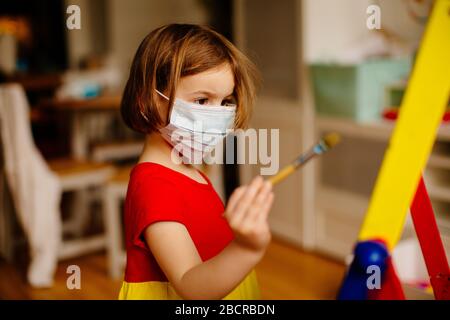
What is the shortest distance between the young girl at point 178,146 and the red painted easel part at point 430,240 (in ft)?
0.91

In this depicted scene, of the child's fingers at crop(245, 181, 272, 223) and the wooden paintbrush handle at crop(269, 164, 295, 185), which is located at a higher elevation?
the wooden paintbrush handle at crop(269, 164, 295, 185)

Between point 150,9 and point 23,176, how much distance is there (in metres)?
2.47

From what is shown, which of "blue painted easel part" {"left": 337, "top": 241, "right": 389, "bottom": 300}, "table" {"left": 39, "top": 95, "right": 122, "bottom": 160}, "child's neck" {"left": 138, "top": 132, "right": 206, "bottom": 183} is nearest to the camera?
"blue painted easel part" {"left": 337, "top": 241, "right": 389, "bottom": 300}

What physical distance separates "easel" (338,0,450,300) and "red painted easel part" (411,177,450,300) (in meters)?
0.25

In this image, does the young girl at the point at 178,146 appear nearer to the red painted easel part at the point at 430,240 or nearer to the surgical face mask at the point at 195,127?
the surgical face mask at the point at 195,127

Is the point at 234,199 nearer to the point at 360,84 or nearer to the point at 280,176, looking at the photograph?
the point at 280,176

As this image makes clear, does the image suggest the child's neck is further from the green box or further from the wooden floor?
the green box

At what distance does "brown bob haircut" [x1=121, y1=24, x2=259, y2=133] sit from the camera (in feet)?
2.60

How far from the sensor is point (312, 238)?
2.93 m

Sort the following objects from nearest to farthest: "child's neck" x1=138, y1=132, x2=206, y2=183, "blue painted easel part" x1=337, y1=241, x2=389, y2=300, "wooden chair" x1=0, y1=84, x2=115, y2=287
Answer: "blue painted easel part" x1=337, y1=241, x2=389, y2=300 < "child's neck" x1=138, y1=132, x2=206, y2=183 < "wooden chair" x1=0, y1=84, x2=115, y2=287

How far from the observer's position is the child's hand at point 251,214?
0.64 metres

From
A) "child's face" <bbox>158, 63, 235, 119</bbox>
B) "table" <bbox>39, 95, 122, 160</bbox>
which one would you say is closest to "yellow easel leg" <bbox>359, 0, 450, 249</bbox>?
"child's face" <bbox>158, 63, 235, 119</bbox>

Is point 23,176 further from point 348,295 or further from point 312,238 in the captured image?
point 348,295

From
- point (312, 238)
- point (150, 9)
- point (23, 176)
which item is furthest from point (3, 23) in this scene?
point (312, 238)
